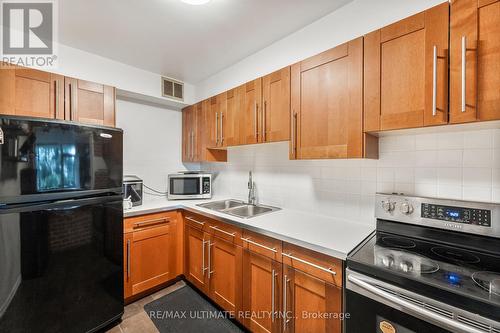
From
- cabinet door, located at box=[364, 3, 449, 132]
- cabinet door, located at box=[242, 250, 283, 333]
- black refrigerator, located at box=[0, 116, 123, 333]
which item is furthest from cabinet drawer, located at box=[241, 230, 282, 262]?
black refrigerator, located at box=[0, 116, 123, 333]

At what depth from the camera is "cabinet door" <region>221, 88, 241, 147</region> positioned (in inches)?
83.0

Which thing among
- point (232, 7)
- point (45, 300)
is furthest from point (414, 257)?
point (45, 300)

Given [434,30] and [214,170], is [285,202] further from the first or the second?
[434,30]

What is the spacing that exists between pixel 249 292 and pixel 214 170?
5.51 feet

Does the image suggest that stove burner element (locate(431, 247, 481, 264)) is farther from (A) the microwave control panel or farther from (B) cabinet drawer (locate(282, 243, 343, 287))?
(A) the microwave control panel

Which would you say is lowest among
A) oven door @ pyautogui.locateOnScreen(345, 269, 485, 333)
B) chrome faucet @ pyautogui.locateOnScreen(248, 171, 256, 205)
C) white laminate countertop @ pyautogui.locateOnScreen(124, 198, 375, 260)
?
oven door @ pyautogui.locateOnScreen(345, 269, 485, 333)

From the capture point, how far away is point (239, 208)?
226 cm

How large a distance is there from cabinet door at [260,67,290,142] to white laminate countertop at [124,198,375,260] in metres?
0.65

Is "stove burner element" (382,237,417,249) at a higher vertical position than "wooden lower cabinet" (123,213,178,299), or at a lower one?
higher

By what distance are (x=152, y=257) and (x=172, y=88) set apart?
1951mm

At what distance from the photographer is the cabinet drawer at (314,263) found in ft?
3.66

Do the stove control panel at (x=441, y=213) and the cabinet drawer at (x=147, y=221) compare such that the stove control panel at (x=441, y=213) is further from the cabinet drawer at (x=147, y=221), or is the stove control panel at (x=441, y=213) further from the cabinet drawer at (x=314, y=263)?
the cabinet drawer at (x=147, y=221)

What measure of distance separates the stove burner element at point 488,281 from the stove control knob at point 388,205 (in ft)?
1.60

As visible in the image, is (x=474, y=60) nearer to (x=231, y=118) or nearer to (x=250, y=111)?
(x=250, y=111)
